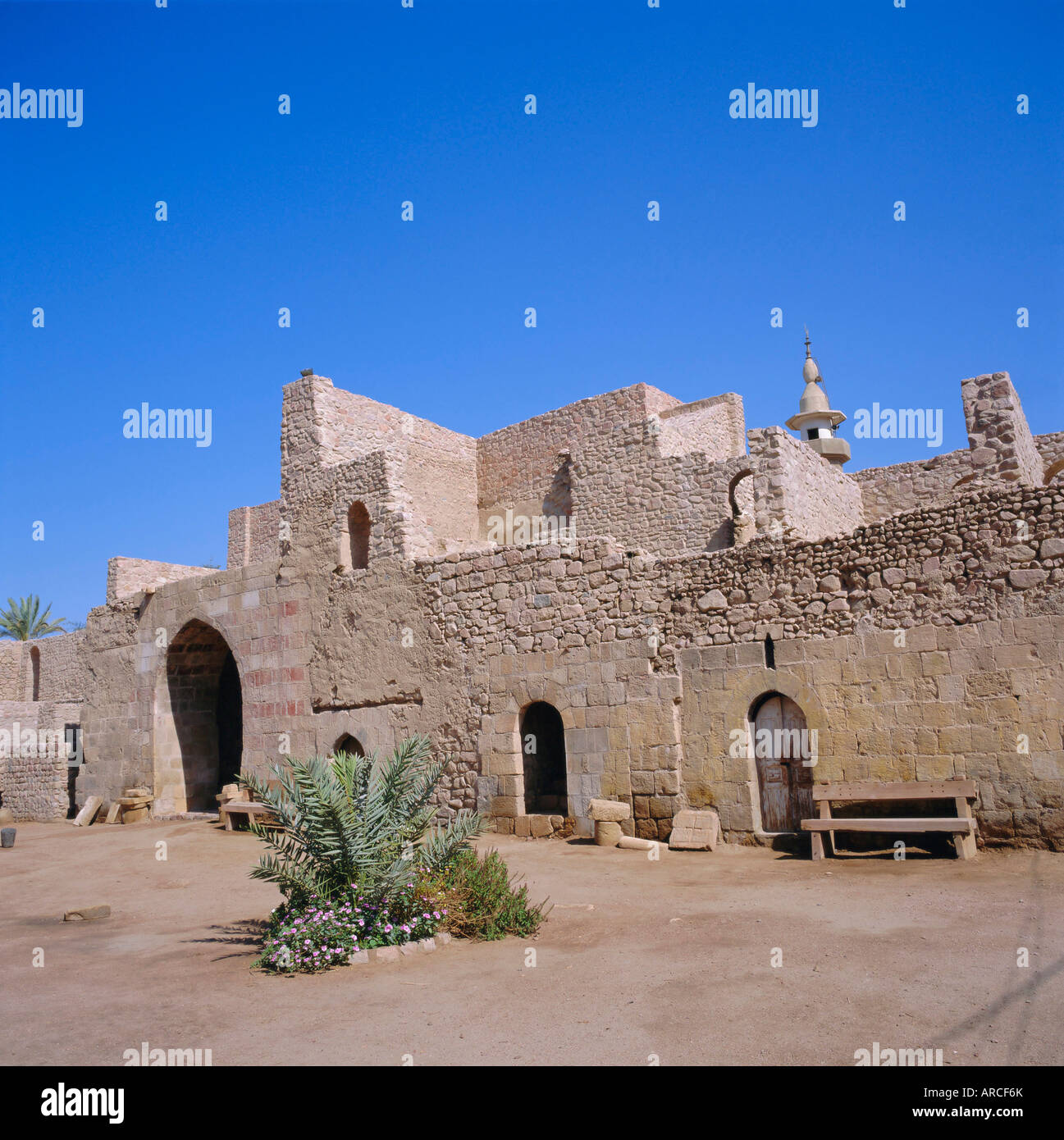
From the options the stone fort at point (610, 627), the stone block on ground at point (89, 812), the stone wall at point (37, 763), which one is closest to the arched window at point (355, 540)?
the stone fort at point (610, 627)

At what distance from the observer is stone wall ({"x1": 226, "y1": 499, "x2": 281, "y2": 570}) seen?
27578 millimetres

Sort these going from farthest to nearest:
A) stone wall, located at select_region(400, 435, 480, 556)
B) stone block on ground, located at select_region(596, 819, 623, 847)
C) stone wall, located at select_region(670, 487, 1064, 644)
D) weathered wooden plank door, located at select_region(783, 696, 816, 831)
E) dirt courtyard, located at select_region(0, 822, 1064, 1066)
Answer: stone wall, located at select_region(400, 435, 480, 556) → stone block on ground, located at select_region(596, 819, 623, 847) → weathered wooden plank door, located at select_region(783, 696, 816, 831) → stone wall, located at select_region(670, 487, 1064, 644) → dirt courtyard, located at select_region(0, 822, 1064, 1066)

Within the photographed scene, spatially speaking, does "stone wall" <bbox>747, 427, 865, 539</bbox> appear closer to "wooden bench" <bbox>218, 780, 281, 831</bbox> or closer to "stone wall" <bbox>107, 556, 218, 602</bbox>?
"wooden bench" <bbox>218, 780, 281, 831</bbox>

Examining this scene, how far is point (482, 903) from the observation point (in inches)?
263

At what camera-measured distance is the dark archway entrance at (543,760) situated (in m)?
12.3

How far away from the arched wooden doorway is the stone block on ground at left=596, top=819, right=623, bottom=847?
1660 millimetres

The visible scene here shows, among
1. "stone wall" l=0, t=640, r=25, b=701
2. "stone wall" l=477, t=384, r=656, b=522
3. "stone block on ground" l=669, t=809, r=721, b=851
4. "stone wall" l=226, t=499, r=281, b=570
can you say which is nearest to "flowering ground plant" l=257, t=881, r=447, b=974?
"stone block on ground" l=669, t=809, r=721, b=851

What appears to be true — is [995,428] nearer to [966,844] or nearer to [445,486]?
[966,844]

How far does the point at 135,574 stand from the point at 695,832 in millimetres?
14598

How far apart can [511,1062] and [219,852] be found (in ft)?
28.9

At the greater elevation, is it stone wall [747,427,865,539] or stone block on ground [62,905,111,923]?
stone wall [747,427,865,539]
